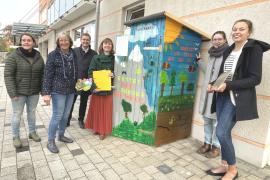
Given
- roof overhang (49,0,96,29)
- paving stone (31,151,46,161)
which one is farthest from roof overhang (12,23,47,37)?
paving stone (31,151,46,161)

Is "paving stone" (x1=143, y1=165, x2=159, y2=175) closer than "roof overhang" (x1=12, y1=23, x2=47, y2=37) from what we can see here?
Yes

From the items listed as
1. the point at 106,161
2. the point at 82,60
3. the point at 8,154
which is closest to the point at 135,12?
the point at 82,60

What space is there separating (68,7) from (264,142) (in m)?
9.46

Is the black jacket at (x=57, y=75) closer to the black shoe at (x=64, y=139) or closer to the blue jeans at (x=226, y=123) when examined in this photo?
the black shoe at (x=64, y=139)

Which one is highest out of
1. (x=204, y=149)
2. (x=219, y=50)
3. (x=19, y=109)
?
(x=219, y=50)

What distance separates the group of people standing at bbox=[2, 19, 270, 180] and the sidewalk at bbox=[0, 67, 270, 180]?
162 millimetres

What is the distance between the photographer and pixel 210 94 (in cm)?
322

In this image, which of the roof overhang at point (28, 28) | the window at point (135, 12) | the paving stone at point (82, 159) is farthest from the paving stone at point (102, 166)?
the roof overhang at point (28, 28)

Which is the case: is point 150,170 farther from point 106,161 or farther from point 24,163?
point 24,163

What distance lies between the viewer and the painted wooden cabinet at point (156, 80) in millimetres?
3244

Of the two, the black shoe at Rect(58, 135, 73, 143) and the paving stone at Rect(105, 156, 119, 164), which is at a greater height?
the black shoe at Rect(58, 135, 73, 143)

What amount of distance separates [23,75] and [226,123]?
2693mm

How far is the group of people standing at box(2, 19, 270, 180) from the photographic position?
235 cm

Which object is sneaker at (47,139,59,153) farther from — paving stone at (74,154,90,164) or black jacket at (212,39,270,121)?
black jacket at (212,39,270,121)
